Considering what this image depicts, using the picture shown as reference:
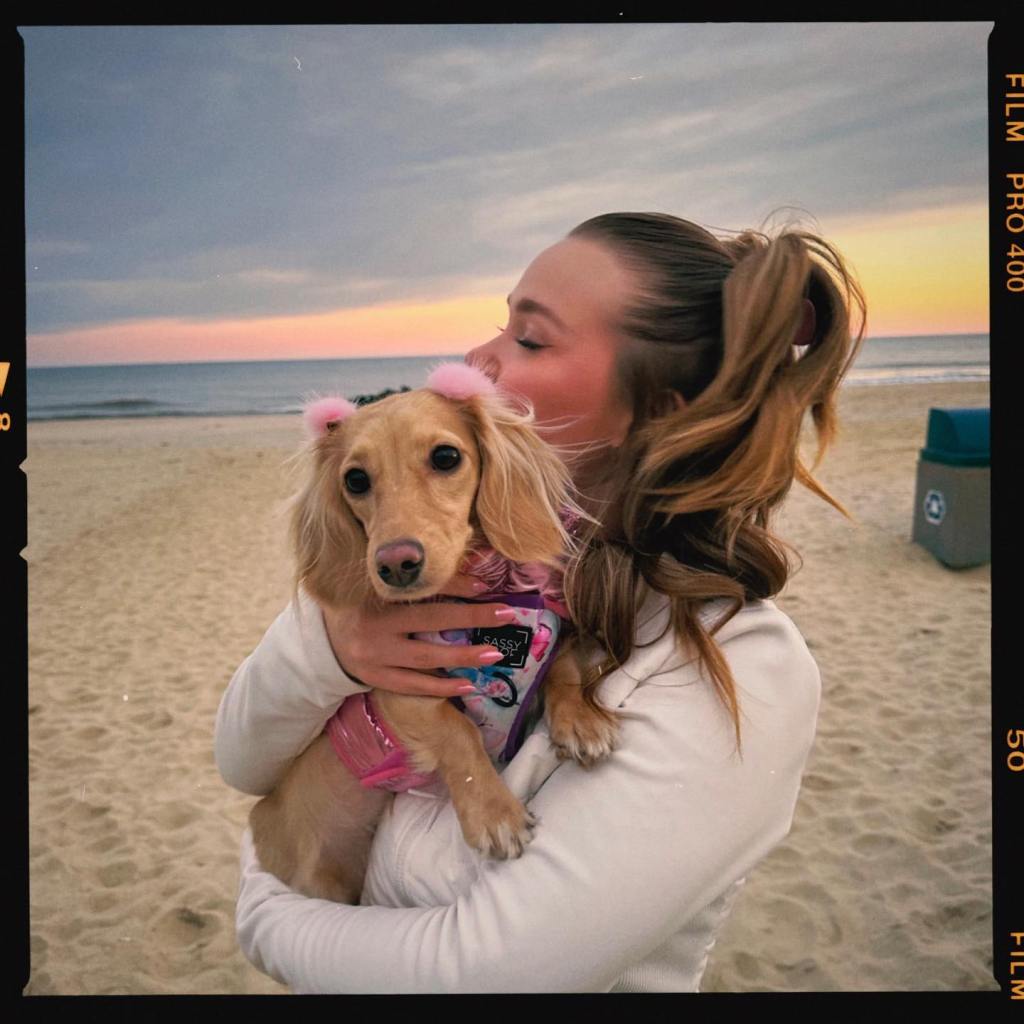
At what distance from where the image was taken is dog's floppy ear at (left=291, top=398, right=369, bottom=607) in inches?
65.8

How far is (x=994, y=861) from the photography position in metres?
2.06

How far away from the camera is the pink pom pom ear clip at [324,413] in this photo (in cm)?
175

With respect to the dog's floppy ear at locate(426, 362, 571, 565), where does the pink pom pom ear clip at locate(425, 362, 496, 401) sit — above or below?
above

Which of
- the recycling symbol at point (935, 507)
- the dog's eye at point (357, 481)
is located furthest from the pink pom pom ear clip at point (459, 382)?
the recycling symbol at point (935, 507)

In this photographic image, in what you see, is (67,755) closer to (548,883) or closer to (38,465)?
(548,883)

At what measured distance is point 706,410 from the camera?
5.24 feet

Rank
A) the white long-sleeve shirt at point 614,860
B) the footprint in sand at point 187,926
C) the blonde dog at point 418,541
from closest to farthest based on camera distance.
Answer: the white long-sleeve shirt at point 614,860, the blonde dog at point 418,541, the footprint in sand at point 187,926

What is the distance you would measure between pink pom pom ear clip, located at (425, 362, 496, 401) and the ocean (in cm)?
11

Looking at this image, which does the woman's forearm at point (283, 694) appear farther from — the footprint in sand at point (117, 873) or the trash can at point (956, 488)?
the trash can at point (956, 488)

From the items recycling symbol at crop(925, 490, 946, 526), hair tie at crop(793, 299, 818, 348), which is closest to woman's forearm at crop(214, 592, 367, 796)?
hair tie at crop(793, 299, 818, 348)

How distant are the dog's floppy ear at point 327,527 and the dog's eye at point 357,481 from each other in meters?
0.07

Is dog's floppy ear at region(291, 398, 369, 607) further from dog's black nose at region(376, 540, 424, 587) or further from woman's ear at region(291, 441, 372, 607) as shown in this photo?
dog's black nose at region(376, 540, 424, 587)

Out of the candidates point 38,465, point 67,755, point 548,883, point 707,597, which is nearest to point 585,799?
point 548,883

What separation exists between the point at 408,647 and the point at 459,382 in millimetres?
506
